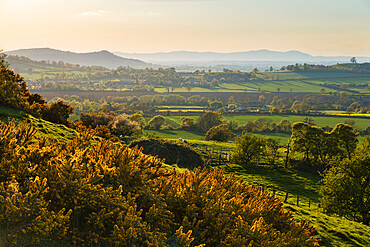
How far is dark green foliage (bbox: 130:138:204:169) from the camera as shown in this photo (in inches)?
1300

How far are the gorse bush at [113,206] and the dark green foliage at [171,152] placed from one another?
64.3ft

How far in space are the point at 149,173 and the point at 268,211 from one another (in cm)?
597

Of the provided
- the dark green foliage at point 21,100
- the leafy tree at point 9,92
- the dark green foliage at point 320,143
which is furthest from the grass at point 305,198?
the leafy tree at point 9,92

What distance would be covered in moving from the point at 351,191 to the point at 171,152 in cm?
2051

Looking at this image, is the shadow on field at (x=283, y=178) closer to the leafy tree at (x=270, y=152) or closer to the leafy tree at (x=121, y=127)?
the leafy tree at (x=270, y=152)

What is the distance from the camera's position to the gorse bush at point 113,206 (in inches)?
328

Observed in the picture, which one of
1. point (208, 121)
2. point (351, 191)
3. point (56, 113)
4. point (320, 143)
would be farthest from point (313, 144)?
point (208, 121)

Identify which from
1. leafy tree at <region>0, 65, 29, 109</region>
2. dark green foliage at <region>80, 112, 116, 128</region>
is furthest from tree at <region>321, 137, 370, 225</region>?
dark green foliage at <region>80, 112, 116, 128</region>

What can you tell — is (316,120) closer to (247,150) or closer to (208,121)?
(208,121)

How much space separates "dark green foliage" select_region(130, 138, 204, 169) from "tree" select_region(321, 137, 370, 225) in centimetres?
1545

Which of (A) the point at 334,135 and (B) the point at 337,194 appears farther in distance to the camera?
(A) the point at 334,135

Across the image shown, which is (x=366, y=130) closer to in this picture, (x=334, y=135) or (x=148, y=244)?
(x=334, y=135)

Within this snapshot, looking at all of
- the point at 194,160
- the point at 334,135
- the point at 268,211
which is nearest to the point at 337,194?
the point at 194,160

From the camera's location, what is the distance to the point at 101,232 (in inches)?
362
